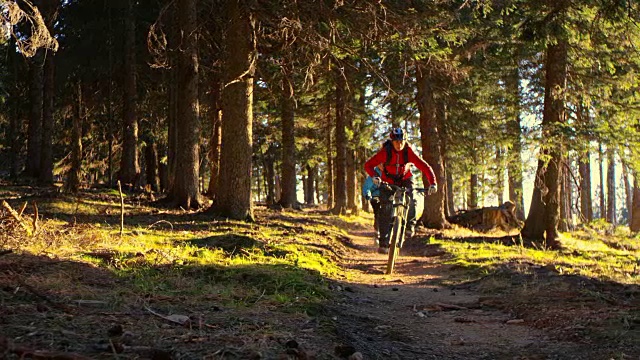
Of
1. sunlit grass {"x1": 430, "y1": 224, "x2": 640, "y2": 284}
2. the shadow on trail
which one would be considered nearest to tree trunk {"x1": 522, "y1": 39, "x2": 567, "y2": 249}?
sunlit grass {"x1": 430, "y1": 224, "x2": 640, "y2": 284}

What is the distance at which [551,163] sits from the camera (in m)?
13.2

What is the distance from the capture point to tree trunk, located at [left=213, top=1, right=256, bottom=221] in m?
12.6


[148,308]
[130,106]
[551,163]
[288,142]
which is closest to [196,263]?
[148,308]

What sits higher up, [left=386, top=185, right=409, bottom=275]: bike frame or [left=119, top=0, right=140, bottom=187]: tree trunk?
[left=119, top=0, right=140, bottom=187]: tree trunk

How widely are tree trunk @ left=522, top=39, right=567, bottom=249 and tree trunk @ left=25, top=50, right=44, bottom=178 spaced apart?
1749 centimetres

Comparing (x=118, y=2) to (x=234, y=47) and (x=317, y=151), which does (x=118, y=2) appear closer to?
(x=234, y=47)

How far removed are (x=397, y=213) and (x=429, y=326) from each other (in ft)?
12.5

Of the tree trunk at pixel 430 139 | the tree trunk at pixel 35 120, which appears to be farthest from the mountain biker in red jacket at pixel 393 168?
the tree trunk at pixel 35 120

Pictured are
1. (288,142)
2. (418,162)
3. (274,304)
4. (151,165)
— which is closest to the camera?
(274,304)

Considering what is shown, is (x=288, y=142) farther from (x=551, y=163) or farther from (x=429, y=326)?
(x=429, y=326)

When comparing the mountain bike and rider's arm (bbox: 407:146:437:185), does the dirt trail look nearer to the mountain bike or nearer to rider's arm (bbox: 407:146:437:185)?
the mountain bike

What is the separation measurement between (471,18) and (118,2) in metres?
13.3

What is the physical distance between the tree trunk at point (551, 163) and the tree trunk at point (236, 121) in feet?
24.4

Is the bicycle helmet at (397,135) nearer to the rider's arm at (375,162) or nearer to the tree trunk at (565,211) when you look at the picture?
the rider's arm at (375,162)
